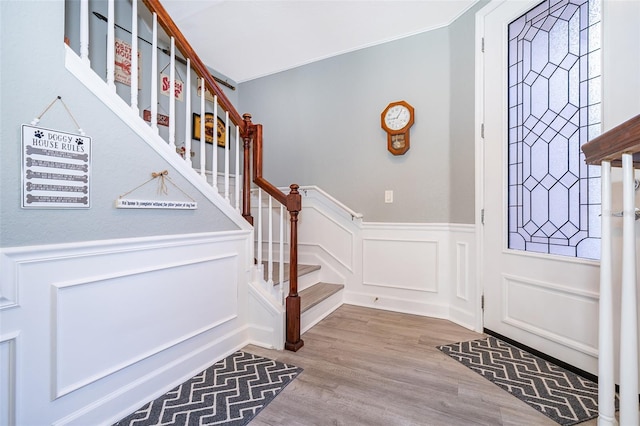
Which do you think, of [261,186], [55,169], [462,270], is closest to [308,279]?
[261,186]

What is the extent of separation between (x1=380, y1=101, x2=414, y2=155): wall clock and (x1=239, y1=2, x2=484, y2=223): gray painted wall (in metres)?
0.07

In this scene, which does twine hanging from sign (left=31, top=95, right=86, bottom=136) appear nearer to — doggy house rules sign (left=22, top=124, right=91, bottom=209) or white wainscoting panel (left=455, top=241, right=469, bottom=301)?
doggy house rules sign (left=22, top=124, right=91, bottom=209)

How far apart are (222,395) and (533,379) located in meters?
1.75

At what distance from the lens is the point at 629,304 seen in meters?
0.95

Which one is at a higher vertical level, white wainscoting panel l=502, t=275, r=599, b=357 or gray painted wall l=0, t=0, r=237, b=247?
gray painted wall l=0, t=0, r=237, b=247

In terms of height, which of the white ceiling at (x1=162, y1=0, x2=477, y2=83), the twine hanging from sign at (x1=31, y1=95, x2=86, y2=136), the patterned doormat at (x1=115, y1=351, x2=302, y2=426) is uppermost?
the white ceiling at (x1=162, y1=0, x2=477, y2=83)

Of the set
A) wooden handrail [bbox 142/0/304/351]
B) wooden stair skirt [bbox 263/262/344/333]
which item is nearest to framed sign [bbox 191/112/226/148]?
wooden handrail [bbox 142/0/304/351]

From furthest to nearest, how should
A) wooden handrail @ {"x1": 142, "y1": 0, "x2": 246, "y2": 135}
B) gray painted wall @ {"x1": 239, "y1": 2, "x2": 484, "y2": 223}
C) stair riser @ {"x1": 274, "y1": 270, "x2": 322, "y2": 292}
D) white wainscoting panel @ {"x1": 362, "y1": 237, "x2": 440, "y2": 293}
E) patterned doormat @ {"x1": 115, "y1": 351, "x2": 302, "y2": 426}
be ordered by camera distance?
stair riser @ {"x1": 274, "y1": 270, "x2": 322, "y2": 292} → white wainscoting panel @ {"x1": 362, "y1": 237, "x2": 440, "y2": 293} → gray painted wall @ {"x1": 239, "y1": 2, "x2": 484, "y2": 223} → wooden handrail @ {"x1": 142, "y1": 0, "x2": 246, "y2": 135} → patterned doormat @ {"x1": 115, "y1": 351, "x2": 302, "y2": 426}

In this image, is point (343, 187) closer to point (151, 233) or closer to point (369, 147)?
point (369, 147)

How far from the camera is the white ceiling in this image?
2.43 meters

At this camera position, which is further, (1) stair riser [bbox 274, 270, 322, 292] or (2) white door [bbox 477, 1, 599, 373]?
(1) stair riser [bbox 274, 270, 322, 292]

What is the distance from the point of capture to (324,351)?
6.58ft

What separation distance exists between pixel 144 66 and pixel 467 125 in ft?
9.60

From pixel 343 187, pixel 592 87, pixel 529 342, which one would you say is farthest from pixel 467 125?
pixel 529 342
